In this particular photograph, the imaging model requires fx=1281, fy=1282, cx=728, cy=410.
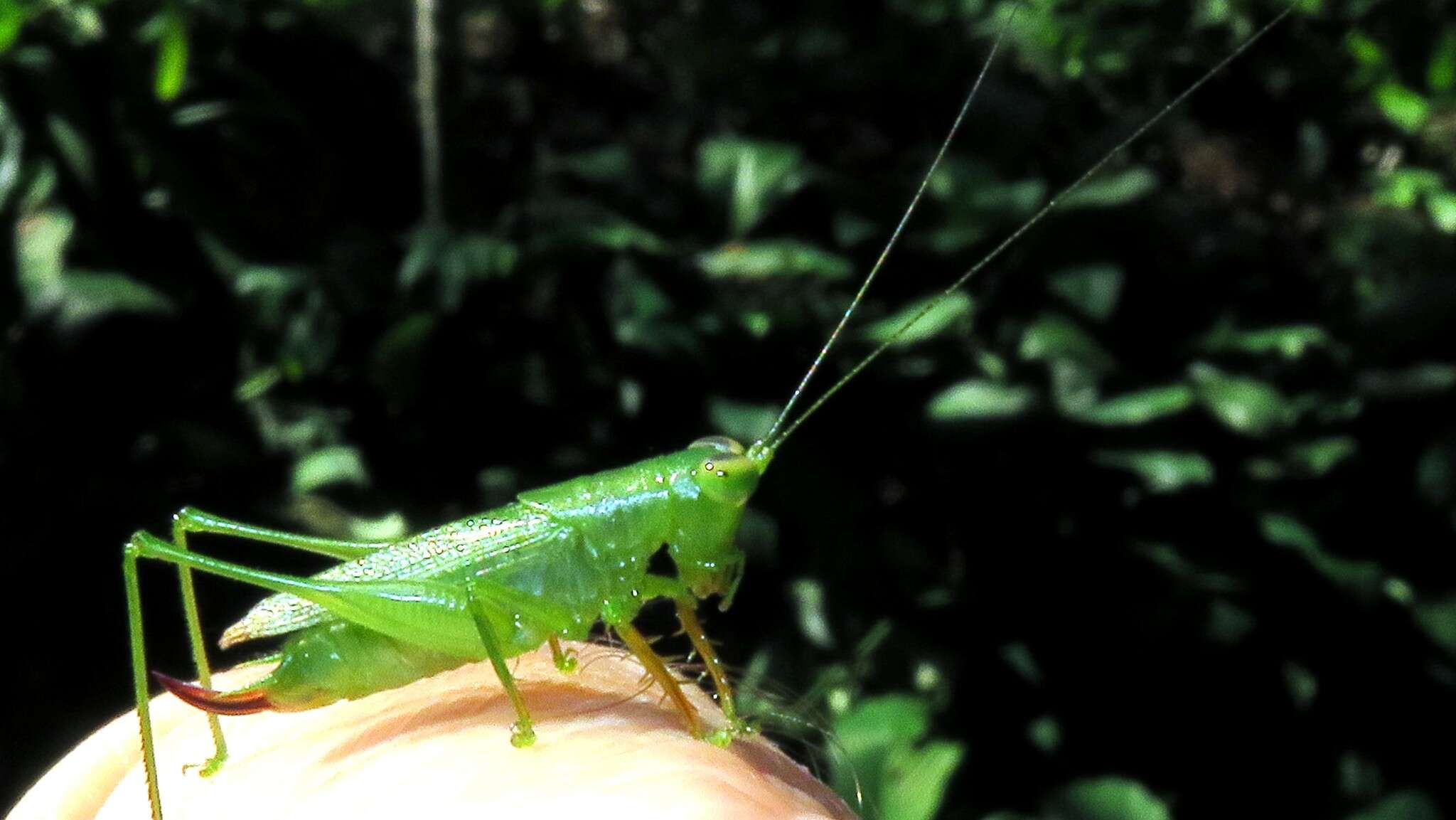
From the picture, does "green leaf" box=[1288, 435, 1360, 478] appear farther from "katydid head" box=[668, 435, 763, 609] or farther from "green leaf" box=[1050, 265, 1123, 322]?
"katydid head" box=[668, 435, 763, 609]

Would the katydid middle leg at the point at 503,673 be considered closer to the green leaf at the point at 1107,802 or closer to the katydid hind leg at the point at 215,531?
the katydid hind leg at the point at 215,531

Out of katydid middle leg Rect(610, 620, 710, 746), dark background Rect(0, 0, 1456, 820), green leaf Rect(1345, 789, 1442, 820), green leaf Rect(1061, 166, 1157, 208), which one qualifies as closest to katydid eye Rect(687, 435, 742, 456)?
katydid middle leg Rect(610, 620, 710, 746)

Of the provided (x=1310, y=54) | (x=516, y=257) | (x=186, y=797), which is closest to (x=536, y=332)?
(x=516, y=257)

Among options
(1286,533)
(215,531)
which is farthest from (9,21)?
(1286,533)

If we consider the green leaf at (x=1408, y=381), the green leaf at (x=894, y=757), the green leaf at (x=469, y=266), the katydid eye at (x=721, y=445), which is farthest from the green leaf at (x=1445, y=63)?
the katydid eye at (x=721, y=445)

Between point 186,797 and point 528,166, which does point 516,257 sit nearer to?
point 528,166

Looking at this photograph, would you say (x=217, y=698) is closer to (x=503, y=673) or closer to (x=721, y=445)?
(x=503, y=673)
